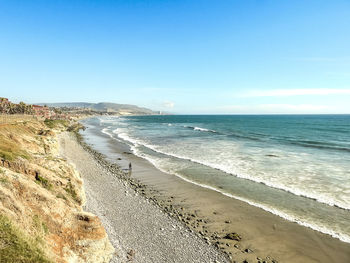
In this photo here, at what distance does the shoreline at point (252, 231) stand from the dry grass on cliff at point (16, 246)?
30.6ft

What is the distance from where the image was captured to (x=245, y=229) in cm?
1405

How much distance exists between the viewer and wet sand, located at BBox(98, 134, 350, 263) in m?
11.8

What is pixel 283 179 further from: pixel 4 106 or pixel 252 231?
pixel 4 106

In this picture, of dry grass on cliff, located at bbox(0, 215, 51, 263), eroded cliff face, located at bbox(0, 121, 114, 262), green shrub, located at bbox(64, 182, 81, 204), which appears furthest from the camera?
green shrub, located at bbox(64, 182, 81, 204)

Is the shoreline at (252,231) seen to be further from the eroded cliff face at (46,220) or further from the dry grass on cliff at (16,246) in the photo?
the dry grass on cliff at (16,246)

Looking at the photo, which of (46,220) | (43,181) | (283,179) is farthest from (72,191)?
(283,179)

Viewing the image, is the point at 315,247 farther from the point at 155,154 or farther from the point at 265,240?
the point at 155,154

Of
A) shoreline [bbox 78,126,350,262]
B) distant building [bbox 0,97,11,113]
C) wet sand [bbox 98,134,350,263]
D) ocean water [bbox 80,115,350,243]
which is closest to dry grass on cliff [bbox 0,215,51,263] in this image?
wet sand [bbox 98,134,350,263]

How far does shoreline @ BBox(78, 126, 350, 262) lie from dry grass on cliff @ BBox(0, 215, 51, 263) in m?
9.33

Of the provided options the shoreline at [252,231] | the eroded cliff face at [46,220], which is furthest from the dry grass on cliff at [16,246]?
the shoreline at [252,231]

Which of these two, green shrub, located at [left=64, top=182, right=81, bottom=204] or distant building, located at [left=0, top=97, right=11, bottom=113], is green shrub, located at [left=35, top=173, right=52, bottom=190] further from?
distant building, located at [left=0, top=97, right=11, bottom=113]

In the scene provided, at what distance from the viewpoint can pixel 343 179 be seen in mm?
23812

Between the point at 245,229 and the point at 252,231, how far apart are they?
453 mm

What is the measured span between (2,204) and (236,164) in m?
27.6
